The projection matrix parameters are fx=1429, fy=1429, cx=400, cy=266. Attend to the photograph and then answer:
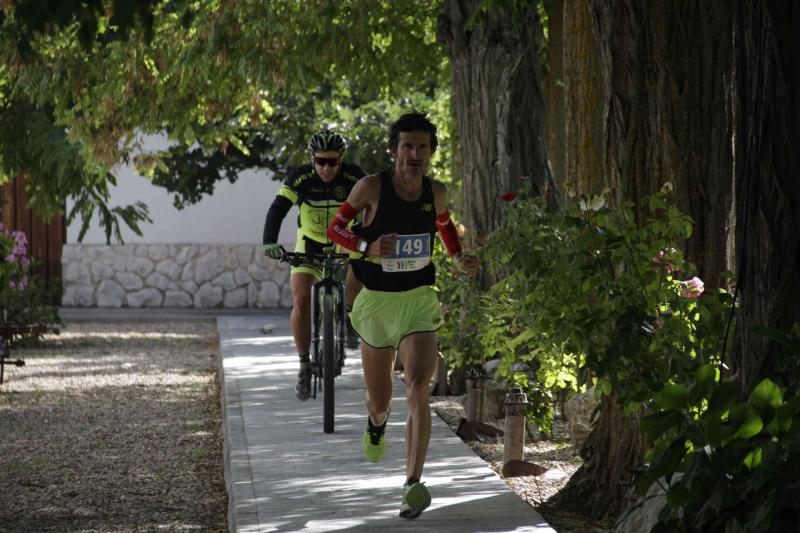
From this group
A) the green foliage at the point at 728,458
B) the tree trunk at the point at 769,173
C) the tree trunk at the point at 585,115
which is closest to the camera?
the green foliage at the point at 728,458

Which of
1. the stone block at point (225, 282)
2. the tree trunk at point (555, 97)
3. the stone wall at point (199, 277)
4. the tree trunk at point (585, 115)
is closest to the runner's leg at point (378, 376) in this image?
the tree trunk at point (585, 115)

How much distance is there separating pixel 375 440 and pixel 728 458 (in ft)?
11.7

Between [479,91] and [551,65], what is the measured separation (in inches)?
141

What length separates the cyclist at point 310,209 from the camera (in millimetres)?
9211

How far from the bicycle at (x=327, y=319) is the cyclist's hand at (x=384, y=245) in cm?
245

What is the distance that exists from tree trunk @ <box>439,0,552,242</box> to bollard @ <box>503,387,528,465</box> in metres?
3.35

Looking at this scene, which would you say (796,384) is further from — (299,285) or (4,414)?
(4,414)

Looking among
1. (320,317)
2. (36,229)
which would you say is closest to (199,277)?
(36,229)

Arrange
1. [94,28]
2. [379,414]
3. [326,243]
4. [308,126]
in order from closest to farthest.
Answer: [94,28]
[379,414]
[326,243]
[308,126]

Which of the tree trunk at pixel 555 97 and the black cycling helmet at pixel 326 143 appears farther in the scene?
the tree trunk at pixel 555 97

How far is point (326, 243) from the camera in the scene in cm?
965

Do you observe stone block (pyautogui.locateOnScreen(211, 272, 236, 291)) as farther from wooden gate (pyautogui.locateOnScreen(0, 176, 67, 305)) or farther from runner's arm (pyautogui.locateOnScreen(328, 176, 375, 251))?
runner's arm (pyautogui.locateOnScreen(328, 176, 375, 251))

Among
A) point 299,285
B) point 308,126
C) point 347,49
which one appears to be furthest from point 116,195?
point 299,285

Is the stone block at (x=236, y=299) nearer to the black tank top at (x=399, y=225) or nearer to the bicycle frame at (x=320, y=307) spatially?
the bicycle frame at (x=320, y=307)
